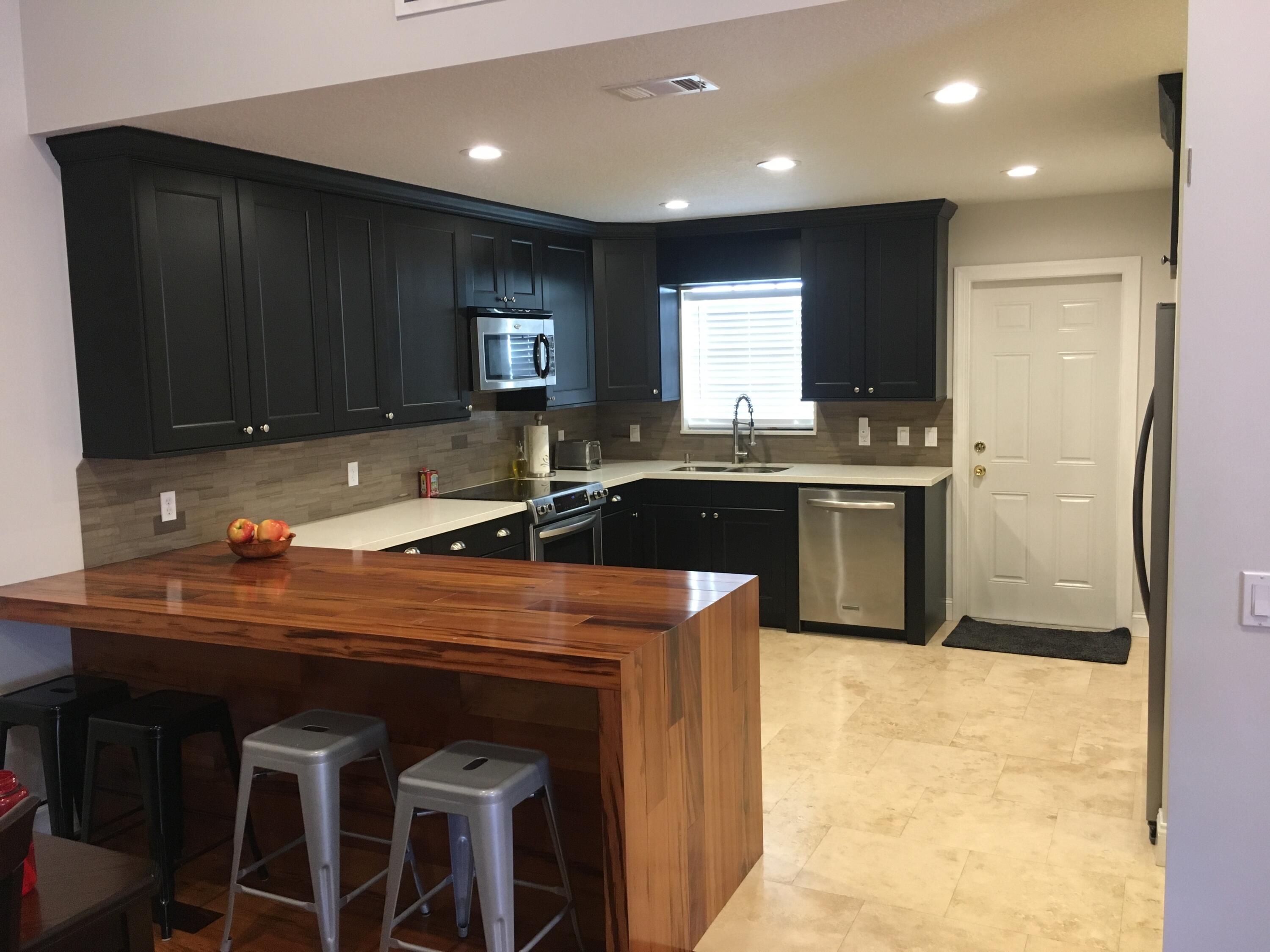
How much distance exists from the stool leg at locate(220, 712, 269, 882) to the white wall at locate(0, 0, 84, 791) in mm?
791

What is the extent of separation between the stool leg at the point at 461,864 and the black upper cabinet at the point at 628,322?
3629 mm

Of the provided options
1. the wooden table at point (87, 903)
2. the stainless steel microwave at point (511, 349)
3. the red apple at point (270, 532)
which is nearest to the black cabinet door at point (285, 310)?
the red apple at point (270, 532)

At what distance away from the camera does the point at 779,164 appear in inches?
166

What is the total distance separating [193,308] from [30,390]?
1.84 ft

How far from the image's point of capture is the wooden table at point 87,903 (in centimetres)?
156

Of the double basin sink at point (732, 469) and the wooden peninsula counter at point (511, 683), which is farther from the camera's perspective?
the double basin sink at point (732, 469)

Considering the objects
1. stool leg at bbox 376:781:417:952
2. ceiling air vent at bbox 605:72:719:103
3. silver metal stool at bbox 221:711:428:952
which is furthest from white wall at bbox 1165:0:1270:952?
silver metal stool at bbox 221:711:428:952

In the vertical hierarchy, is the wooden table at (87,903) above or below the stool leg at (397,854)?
above

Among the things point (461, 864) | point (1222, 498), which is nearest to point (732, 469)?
point (461, 864)

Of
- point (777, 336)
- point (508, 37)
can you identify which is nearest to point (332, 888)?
point (508, 37)

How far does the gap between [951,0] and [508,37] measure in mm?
→ 1080

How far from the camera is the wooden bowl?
3.52 metres

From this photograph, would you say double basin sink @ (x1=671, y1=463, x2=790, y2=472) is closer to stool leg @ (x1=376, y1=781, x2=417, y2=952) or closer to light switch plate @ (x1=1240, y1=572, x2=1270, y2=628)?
stool leg @ (x1=376, y1=781, x2=417, y2=952)

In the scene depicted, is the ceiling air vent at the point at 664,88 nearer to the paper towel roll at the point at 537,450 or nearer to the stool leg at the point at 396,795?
the stool leg at the point at 396,795
